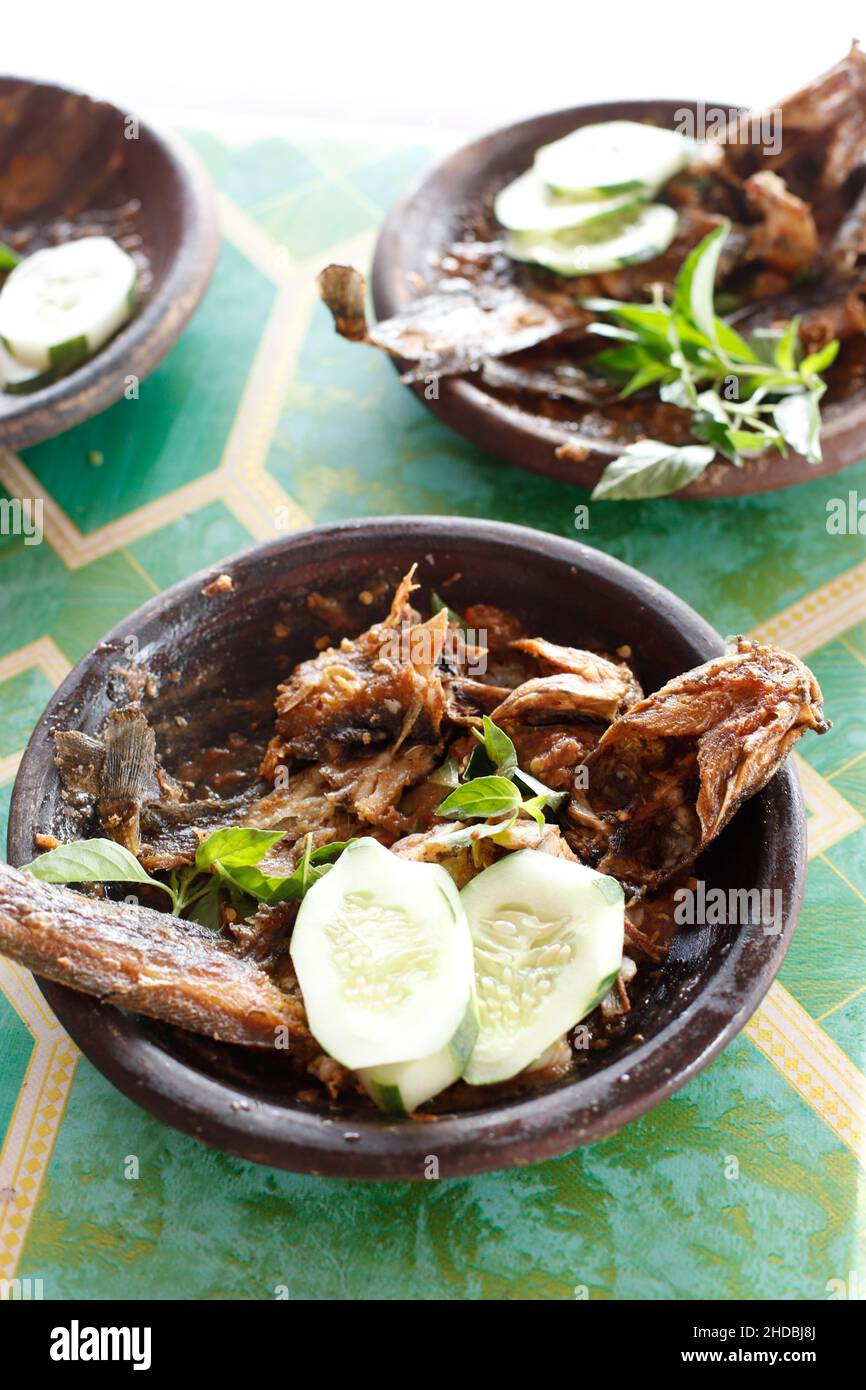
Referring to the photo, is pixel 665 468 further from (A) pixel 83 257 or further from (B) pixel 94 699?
(A) pixel 83 257

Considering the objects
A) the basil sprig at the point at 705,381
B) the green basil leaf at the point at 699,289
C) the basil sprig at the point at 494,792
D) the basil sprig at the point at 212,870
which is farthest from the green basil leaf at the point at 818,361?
the basil sprig at the point at 212,870

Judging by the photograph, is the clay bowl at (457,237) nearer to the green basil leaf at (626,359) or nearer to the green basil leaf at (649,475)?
the green basil leaf at (649,475)

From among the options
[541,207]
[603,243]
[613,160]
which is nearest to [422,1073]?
[603,243]

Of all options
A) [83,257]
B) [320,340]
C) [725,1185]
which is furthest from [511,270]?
[725,1185]

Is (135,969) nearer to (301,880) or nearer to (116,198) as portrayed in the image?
(301,880)

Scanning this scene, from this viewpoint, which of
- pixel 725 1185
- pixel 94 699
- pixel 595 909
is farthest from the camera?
pixel 94 699

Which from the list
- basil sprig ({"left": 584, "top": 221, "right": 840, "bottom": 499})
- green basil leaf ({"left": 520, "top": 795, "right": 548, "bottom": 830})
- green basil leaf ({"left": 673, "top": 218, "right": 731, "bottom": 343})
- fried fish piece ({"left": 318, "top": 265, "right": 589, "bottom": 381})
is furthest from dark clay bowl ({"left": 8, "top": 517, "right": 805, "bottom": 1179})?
green basil leaf ({"left": 673, "top": 218, "right": 731, "bottom": 343})

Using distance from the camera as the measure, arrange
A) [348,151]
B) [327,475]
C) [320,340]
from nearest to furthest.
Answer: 1. [327,475]
2. [320,340]
3. [348,151]
